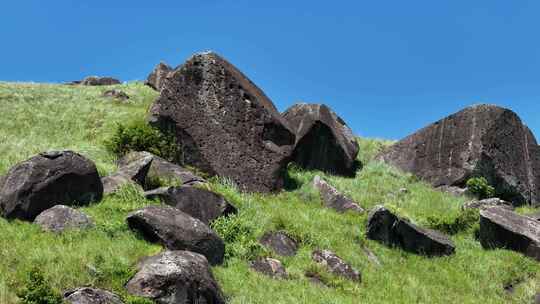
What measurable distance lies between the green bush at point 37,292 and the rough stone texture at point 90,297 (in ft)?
0.83

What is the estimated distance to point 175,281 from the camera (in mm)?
11922

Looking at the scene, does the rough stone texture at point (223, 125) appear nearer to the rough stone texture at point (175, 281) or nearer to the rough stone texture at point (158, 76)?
the rough stone texture at point (175, 281)

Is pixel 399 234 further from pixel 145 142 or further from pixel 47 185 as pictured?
pixel 47 185

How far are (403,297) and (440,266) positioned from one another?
4536mm

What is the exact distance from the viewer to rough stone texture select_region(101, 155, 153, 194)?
1842cm

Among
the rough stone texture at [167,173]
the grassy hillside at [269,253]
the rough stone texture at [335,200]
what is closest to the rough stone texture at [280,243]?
the grassy hillside at [269,253]

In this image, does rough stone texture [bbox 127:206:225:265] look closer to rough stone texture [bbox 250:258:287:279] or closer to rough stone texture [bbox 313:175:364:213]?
rough stone texture [bbox 250:258:287:279]

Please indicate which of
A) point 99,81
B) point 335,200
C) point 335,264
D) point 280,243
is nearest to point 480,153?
point 335,200

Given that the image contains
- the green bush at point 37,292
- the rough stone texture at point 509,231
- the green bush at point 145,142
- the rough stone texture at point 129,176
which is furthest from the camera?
the green bush at point 145,142

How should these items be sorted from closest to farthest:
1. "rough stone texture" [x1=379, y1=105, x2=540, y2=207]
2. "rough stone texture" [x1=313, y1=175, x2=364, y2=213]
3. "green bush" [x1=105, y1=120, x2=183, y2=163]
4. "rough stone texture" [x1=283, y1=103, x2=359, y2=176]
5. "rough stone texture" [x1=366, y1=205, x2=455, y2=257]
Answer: "rough stone texture" [x1=366, y1=205, x2=455, y2=257] → "rough stone texture" [x1=313, y1=175, x2=364, y2=213] → "green bush" [x1=105, y1=120, x2=183, y2=163] → "rough stone texture" [x1=283, y1=103, x2=359, y2=176] → "rough stone texture" [x1=379, y1=105, x2=540, y2=207]

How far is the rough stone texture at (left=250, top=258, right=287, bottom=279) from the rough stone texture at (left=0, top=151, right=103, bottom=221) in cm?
559

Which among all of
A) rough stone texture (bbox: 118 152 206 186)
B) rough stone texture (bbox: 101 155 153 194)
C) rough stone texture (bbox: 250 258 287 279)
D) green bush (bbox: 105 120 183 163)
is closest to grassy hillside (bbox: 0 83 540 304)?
rough stone texture (bbox: 250 258 287 279)

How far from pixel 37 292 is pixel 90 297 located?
3.27 feet

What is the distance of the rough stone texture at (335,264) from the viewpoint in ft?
56.1
